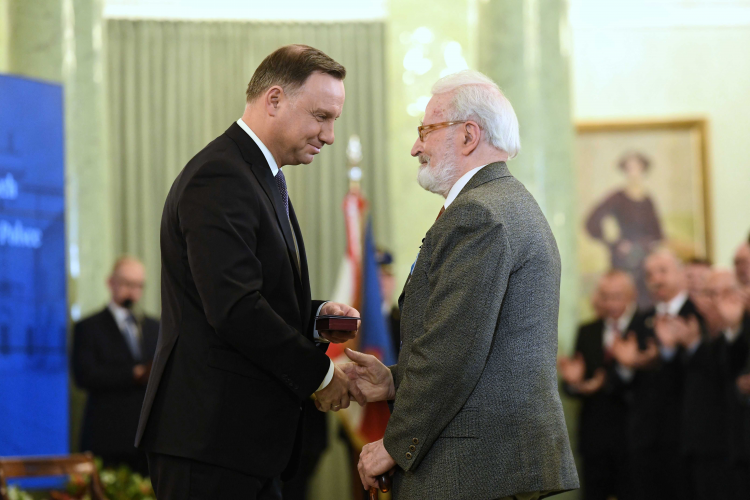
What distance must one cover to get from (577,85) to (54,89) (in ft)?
18.4

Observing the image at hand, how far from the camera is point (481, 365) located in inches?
98.5

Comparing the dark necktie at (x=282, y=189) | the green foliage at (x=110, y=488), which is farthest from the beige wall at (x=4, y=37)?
the dark necktie at (x=282, y=189)

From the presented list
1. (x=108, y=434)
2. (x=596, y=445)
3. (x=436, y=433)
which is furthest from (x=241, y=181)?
(x=596, y=445)

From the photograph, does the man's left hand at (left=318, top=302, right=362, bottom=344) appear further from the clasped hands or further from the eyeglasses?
the eyeglasses

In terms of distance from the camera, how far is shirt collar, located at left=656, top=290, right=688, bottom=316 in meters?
7.14

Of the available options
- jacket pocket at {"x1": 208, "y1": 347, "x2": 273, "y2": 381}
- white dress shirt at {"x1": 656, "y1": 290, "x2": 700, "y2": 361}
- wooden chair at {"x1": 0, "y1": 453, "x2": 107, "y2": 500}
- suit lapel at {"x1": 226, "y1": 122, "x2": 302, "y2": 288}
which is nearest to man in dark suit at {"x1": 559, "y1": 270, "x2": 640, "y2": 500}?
white dress shirt at {"x1": 656, "y1": 290, "x2": 700, "y2": 361}

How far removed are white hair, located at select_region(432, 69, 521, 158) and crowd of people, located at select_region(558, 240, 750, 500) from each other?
12.2 ft

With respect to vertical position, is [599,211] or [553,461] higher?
[599,211]

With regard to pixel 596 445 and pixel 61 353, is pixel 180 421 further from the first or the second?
pixel 596 445

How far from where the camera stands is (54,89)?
6.16 m

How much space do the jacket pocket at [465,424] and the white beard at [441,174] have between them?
2.32 ft

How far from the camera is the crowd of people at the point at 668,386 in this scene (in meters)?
6.02

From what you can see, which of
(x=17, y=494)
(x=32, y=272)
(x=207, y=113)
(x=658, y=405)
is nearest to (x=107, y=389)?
(x=32, y=272)

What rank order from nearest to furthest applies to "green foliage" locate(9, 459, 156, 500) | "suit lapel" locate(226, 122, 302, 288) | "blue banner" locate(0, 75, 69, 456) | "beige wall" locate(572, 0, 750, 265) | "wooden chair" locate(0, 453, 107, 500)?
"suit lapel" locate(226, 122, 302, 288), "wooden chair" locate(0, 453, 107, 500), "green foliage" locate(9, 459, 156, 500), "blue banner" locate(0, 75, 69, 456), "beige wall" locate(572, 0, 750, 265)
